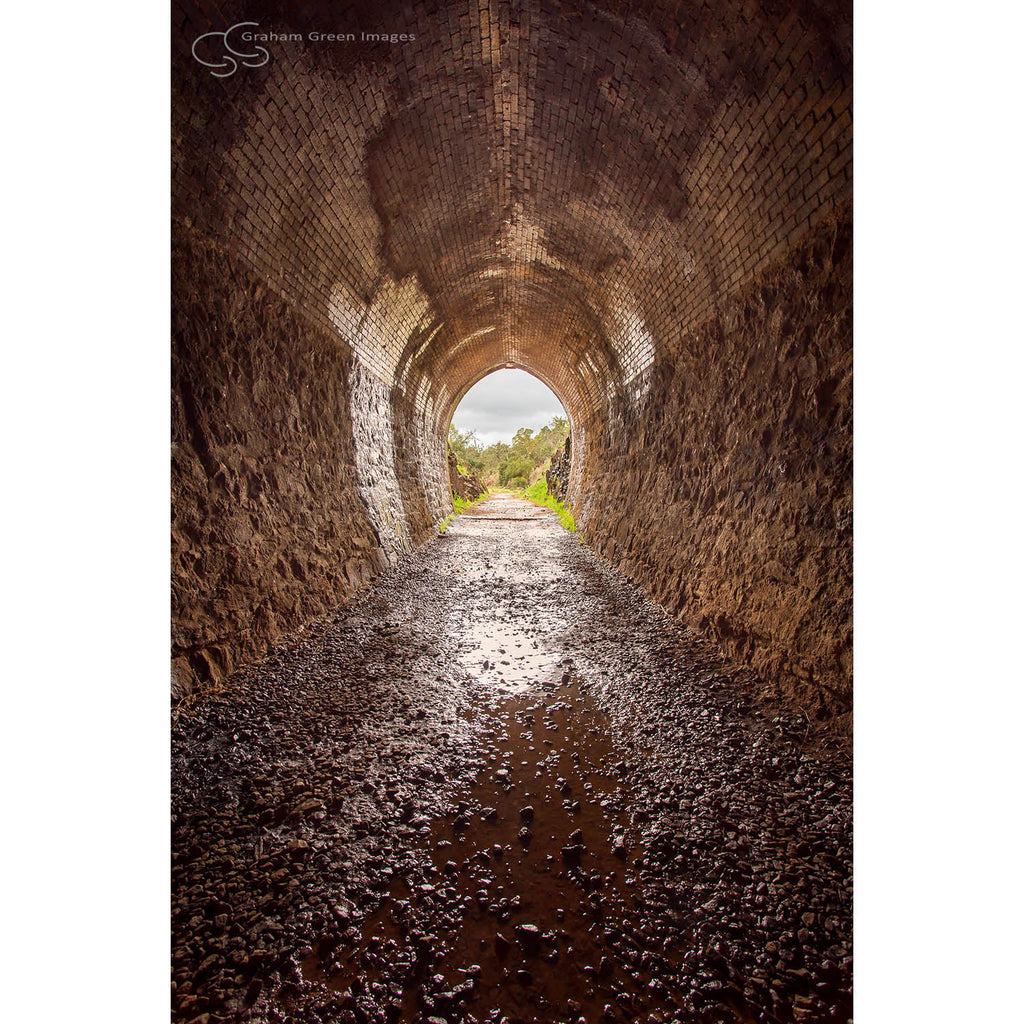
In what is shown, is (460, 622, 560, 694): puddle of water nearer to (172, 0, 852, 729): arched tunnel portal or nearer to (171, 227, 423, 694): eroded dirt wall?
(172, 0, 852, 729): arched tunnel portal

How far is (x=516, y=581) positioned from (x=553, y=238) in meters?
5.76

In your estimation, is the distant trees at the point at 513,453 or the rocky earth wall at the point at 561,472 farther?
the distant trees at the point at 513,453

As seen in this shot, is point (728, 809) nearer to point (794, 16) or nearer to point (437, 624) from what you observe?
point (437, 624)

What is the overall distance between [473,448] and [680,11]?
41011 mm

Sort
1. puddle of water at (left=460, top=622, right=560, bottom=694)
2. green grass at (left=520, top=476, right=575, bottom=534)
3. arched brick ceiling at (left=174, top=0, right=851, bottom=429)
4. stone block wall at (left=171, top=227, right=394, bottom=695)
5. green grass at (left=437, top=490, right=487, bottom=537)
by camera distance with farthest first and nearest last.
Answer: green grass at (left=520, top=476, right=575, bottom=534), green grass at (left=437, top=490, right=487, bottom=537), puddle of water at (left=460, top=622, right=560, bottom=694), stone block wall at (left=171, top=227, right=394, bottom=695), arched brick ceiling at (left=174, top=0, right=851, bottom=429)

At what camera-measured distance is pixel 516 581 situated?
338 inches

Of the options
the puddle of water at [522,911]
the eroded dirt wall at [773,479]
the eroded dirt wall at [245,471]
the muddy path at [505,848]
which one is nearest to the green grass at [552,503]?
the eroded dirt wall at [773,479]

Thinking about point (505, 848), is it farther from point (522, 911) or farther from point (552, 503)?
point (552, 503)

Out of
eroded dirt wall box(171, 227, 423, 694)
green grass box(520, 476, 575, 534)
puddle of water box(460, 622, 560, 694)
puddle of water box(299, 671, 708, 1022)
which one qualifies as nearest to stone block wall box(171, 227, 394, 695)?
eroded dirt wall box(171, 227, 423, 694)

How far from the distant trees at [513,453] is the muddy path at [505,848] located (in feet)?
99.9

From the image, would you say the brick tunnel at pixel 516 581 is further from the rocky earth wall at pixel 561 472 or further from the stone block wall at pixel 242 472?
the rocky earth wall at pixel 561 472

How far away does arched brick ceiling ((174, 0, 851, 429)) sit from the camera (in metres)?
3.83

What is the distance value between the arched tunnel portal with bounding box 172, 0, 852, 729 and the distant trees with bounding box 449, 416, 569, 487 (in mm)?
26737

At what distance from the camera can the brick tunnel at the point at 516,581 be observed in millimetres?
2121
